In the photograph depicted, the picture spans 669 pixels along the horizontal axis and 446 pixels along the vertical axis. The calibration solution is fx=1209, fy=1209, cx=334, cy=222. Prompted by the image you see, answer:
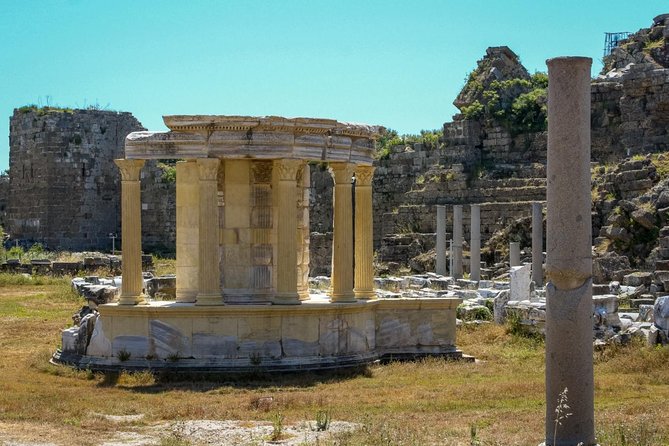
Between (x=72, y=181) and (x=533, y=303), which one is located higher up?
(x=72, y=181)

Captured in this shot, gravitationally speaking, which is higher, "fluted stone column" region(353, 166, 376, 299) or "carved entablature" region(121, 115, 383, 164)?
"carved entablature" region(121, 115, 383, 164)

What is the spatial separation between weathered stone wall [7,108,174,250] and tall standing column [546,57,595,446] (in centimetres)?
4180

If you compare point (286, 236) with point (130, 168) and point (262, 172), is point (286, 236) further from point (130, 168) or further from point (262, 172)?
point (130, 168)

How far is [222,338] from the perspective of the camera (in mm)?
19000

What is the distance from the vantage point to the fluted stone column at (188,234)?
67.7ft

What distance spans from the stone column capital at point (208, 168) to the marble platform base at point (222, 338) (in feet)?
6.85

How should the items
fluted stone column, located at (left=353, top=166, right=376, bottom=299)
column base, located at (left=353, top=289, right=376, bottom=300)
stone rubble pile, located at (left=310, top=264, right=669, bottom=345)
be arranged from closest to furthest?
stone rubble pile, located at (left=310, top=264, right=669, bottom=345), column base, located at (left=353, top=289, right=376, bottom=300), fluted stone column, located at (left=353, top=166, right=376, bottom=299)

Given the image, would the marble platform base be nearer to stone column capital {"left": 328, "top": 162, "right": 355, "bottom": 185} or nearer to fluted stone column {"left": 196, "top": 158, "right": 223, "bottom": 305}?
fluted stone column {"left": 196, "top": 158, "right": 223, "bottom": 305}

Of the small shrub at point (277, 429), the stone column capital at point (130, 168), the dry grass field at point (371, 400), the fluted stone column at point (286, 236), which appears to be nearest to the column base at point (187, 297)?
the fluted stone column at point (286, 236)

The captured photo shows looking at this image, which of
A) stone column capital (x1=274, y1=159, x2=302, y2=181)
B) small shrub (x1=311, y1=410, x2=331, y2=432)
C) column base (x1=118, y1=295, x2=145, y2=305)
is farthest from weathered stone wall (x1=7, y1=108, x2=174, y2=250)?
small shrub (x1=311, y1=410, x2=331, y2=432)

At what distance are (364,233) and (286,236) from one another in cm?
258

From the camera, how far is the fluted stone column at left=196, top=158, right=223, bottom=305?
19281 millimetres

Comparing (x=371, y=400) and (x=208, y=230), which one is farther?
(x=208, y=230)

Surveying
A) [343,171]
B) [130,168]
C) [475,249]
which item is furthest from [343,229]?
[475,249]
